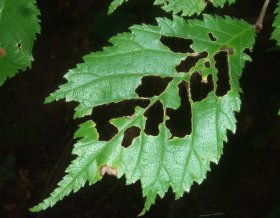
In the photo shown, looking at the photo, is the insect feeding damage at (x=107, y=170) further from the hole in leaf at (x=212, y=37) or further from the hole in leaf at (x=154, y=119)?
the hole in leaf at (x=212, y=37)

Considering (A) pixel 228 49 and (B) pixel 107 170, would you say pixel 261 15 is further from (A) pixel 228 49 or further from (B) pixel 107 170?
(B) pixel 107 170

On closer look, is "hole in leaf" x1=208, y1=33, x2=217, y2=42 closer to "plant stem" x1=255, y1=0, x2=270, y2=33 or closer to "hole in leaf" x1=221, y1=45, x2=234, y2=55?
"hole in leaf" x1=221, y1=45, x2=234, y2=55

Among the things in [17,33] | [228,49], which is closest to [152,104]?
[228,49]

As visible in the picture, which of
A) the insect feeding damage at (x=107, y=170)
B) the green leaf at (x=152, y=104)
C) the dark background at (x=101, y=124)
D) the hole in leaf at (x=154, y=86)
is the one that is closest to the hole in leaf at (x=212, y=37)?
the green leaf at (x=152, y=104)

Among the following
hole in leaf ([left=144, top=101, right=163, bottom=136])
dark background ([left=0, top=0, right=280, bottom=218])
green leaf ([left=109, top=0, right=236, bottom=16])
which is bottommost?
dark background ([left=0, top=0, right=280, bottom=218])

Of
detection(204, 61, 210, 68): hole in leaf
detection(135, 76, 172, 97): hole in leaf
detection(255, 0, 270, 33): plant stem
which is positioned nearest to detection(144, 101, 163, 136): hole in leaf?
detection(135, 76, 172, 97): hole in leaf
